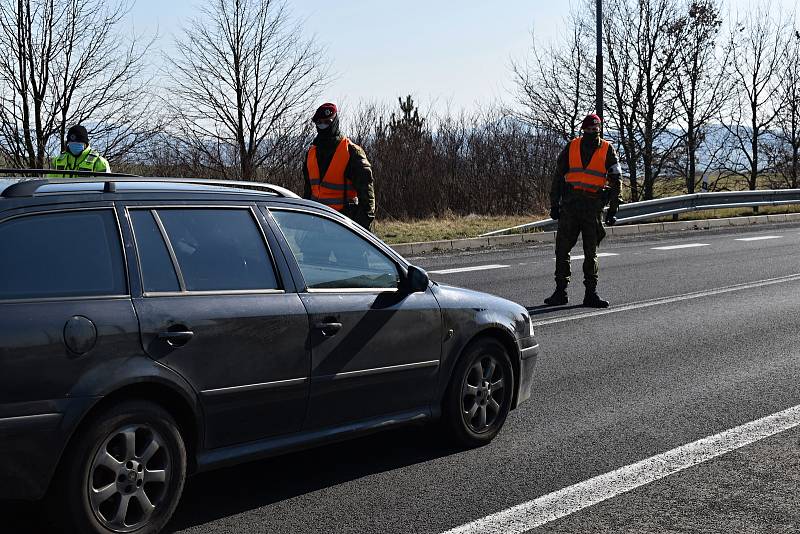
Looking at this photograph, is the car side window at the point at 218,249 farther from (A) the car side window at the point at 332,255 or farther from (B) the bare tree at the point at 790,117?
(B) the bare tree at the point at 790,117

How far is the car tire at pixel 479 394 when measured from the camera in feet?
18.9

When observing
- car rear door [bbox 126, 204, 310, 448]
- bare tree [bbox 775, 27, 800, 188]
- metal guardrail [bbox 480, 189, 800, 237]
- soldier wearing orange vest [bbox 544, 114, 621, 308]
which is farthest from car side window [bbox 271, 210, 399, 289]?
bare tree [bbox 775, 27, 800, 188]

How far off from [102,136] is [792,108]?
24.5 metres

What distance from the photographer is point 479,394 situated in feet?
19.5

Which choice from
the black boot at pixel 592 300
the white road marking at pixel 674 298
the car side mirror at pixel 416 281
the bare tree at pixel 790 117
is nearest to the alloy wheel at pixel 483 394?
the car side mirror at pixel 416 281

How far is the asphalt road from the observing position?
4695 millimetres

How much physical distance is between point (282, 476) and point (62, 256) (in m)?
1.76

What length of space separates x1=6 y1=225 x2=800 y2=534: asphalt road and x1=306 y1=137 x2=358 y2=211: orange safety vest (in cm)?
217

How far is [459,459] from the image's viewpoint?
5688mm

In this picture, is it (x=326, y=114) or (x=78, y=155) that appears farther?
(x=78, y=155)

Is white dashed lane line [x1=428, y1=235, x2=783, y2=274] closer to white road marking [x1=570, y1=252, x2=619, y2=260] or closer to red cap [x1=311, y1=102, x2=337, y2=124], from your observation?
white road marking [x1=570, y1=252, x2=619, y2=260]

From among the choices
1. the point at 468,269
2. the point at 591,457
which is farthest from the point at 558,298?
the point at 591,457

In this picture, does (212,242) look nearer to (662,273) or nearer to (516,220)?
(662,273)

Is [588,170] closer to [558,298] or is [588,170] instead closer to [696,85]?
[558,298]
